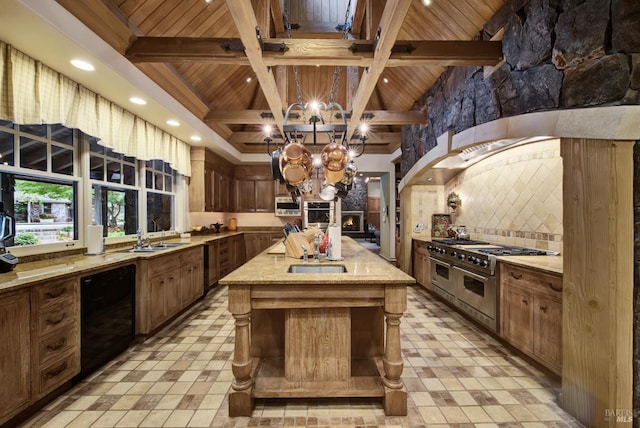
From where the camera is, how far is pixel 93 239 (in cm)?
275

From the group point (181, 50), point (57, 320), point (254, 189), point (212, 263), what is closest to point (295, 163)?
point (181, 50)

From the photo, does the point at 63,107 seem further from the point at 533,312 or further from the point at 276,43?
the point at 533,312

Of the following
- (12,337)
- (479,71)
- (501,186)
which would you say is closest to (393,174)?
(501,186)

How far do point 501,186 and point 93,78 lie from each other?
462cm

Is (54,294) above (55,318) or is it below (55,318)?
above

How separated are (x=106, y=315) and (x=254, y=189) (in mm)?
4809

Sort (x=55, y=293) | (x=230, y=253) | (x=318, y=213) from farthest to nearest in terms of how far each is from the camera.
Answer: (x=318, y=213)
(x=230, y=253)
(x=55, y=293)

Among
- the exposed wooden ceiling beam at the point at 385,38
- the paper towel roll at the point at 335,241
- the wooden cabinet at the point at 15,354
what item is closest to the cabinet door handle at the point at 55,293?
the wooden cabinet at the point at 15,354

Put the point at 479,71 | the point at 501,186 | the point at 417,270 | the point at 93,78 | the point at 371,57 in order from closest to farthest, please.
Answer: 1. the point at 371,57
2. the point at 93,78
3. the point at 479,71
4. the point at 501,186
5. the point at 417,270

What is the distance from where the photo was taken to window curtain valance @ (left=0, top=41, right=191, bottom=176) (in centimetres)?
197

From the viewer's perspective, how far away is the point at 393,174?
7.03 metres

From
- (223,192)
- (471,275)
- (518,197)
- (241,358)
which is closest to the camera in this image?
(241,358)

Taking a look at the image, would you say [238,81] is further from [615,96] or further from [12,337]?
[615,96]

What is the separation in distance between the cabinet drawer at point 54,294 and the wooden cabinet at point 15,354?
76 mm
